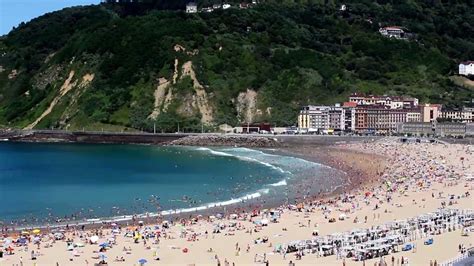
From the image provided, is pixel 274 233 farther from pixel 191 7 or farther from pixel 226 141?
pixel 191 7

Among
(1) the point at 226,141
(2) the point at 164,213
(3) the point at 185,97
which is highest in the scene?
(3) the point at 185,97

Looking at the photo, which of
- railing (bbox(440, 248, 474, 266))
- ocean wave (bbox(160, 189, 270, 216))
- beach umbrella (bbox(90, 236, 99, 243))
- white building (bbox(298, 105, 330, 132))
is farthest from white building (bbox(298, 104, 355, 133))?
railing (bbox(440, 248, 474, 266))

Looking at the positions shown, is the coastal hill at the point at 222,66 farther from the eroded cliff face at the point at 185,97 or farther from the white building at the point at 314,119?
the white building at the point at 314,119

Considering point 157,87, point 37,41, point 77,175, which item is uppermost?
point 37,41

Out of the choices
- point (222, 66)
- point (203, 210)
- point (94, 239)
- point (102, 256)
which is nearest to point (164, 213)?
point (203, 210)

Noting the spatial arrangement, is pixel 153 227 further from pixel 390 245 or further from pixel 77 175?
pixel 77 175

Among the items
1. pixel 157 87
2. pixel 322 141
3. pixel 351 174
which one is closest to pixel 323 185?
pixel 351 174

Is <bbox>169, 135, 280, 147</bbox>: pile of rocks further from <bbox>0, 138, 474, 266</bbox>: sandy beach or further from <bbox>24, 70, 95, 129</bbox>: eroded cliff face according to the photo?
<bbox>0, 138, 474, 266</bbox>: sandy beach
